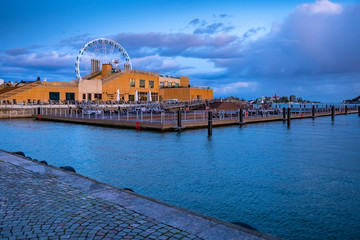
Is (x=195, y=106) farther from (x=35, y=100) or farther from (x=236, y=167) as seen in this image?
(x=236, y=167)

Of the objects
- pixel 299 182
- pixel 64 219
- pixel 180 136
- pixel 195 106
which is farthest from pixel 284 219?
pixel 195 106

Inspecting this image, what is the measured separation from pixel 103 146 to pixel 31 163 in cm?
1051

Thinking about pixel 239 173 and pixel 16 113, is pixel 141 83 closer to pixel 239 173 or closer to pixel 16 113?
pixel 16 113

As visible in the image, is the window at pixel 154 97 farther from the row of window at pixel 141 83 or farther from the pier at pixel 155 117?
the pier at pixel 155 117

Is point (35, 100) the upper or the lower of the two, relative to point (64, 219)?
upper

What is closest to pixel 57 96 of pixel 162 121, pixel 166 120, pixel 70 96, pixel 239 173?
pixel 70 96

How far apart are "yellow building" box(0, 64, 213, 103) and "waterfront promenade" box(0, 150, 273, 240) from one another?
53.2 meters

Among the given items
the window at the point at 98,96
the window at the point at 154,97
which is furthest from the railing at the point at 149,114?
the window at the point at 154,97

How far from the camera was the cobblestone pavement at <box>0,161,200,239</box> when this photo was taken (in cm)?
518

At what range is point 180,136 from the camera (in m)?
26.9

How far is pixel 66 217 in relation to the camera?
598cm

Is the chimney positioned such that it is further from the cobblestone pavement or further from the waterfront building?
the cobblestone pavement

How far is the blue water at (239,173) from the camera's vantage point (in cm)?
877

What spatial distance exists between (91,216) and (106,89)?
67.7 m
